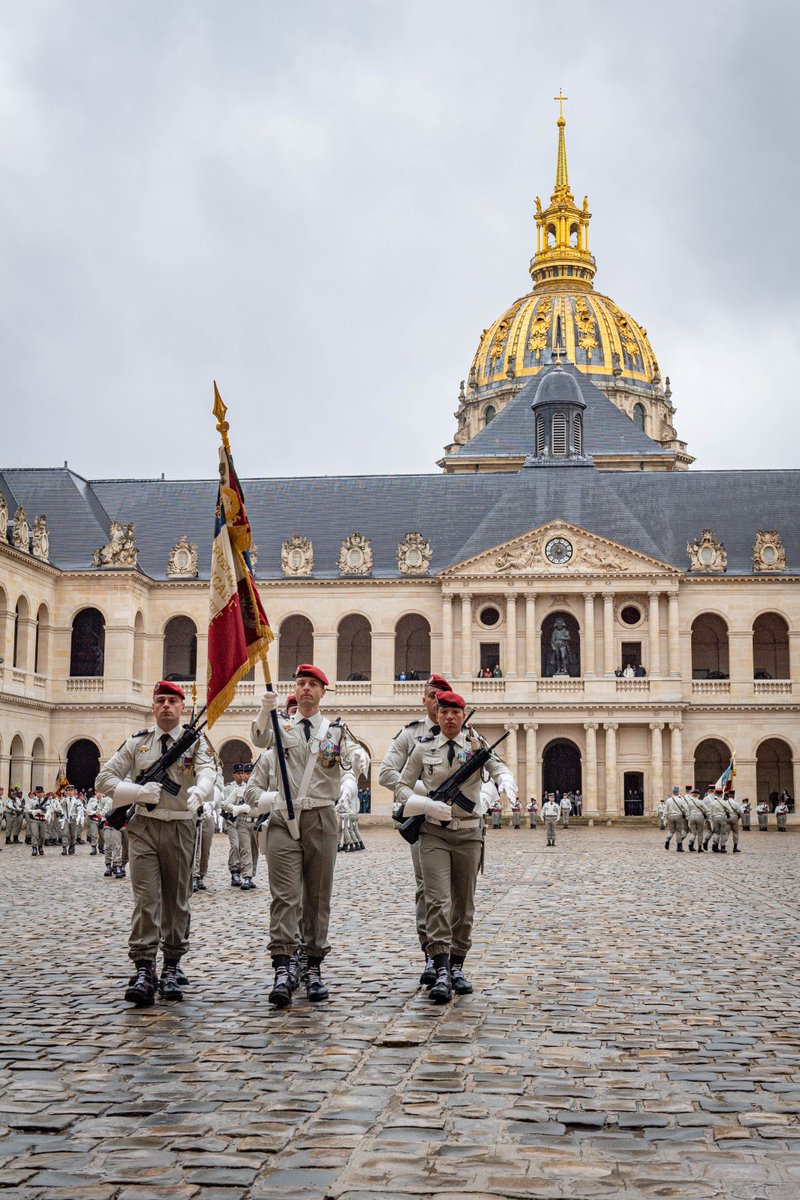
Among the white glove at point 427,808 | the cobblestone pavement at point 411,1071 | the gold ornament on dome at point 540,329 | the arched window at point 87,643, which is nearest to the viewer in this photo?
the cobblestone pavement at point 411,1071

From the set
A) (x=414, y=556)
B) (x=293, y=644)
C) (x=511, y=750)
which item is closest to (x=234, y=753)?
(x=293, y=644)

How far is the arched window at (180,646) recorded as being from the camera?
189 feet

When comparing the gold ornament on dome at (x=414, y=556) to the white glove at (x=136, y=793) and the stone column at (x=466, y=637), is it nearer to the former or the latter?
the stone column at (x=466, y=637)

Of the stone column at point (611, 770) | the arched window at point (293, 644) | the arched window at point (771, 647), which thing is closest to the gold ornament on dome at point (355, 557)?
the arched window at point (293, 644)

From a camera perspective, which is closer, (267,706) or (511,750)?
(267,706)

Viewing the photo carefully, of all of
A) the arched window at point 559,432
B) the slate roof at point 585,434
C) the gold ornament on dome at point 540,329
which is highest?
the gold ornament on dome at point 540,329

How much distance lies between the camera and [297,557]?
57.0 metres

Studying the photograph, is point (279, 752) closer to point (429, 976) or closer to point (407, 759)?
point (407, 759)

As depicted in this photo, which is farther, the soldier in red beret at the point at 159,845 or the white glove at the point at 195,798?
the white glove at the point at 195,798

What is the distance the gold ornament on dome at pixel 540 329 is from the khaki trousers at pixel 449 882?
93594 mm

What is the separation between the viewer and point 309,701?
1029 centimetres

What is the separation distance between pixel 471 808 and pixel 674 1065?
3.11 metres

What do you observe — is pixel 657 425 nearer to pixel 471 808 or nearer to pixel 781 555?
pixel 781 555

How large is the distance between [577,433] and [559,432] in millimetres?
923
